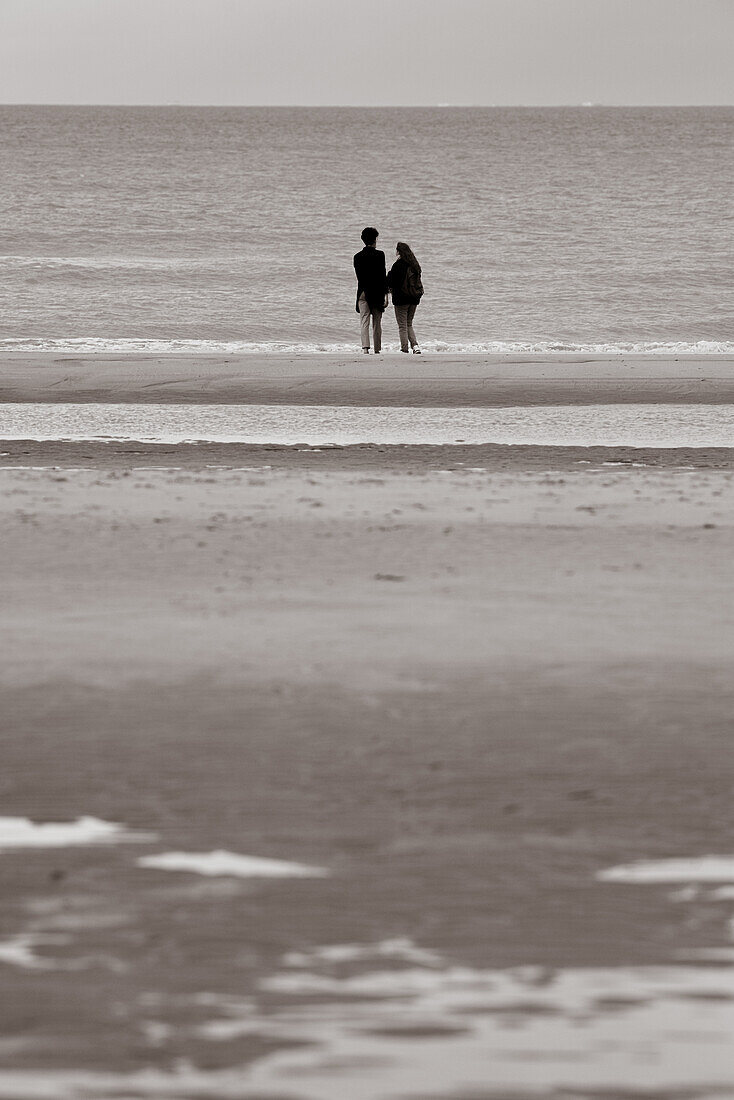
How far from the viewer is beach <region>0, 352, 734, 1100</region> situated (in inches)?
113

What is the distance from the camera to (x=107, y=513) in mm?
8242

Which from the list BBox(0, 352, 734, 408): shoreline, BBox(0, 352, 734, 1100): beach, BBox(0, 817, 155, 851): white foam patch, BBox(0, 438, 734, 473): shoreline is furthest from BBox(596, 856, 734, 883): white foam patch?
BBox(0, 352, 734, 408): shoreline

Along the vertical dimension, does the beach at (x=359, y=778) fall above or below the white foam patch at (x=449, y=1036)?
above

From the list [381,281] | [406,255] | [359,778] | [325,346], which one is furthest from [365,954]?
[325,346]

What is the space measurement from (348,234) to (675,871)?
4495cm

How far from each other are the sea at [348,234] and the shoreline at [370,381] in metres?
7.16

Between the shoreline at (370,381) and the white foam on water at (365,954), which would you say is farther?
the shoreline at (370,381)

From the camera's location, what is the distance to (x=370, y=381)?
624 inches

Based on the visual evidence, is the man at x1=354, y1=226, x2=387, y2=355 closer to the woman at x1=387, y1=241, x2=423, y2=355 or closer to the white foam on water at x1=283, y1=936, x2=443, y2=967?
the woman at x1=387, y1=241, x2=423, y2=355

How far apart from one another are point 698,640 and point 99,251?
125ft

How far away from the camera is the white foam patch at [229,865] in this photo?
3582 millimetres

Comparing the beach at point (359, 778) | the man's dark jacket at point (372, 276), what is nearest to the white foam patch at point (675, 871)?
the beach at point (359, 778)

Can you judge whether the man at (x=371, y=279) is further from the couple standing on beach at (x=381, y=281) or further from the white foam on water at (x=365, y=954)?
the white foam on water at (x=365, y=954)

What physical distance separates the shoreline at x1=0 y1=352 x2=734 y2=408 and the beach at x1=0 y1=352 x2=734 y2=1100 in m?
6.47
